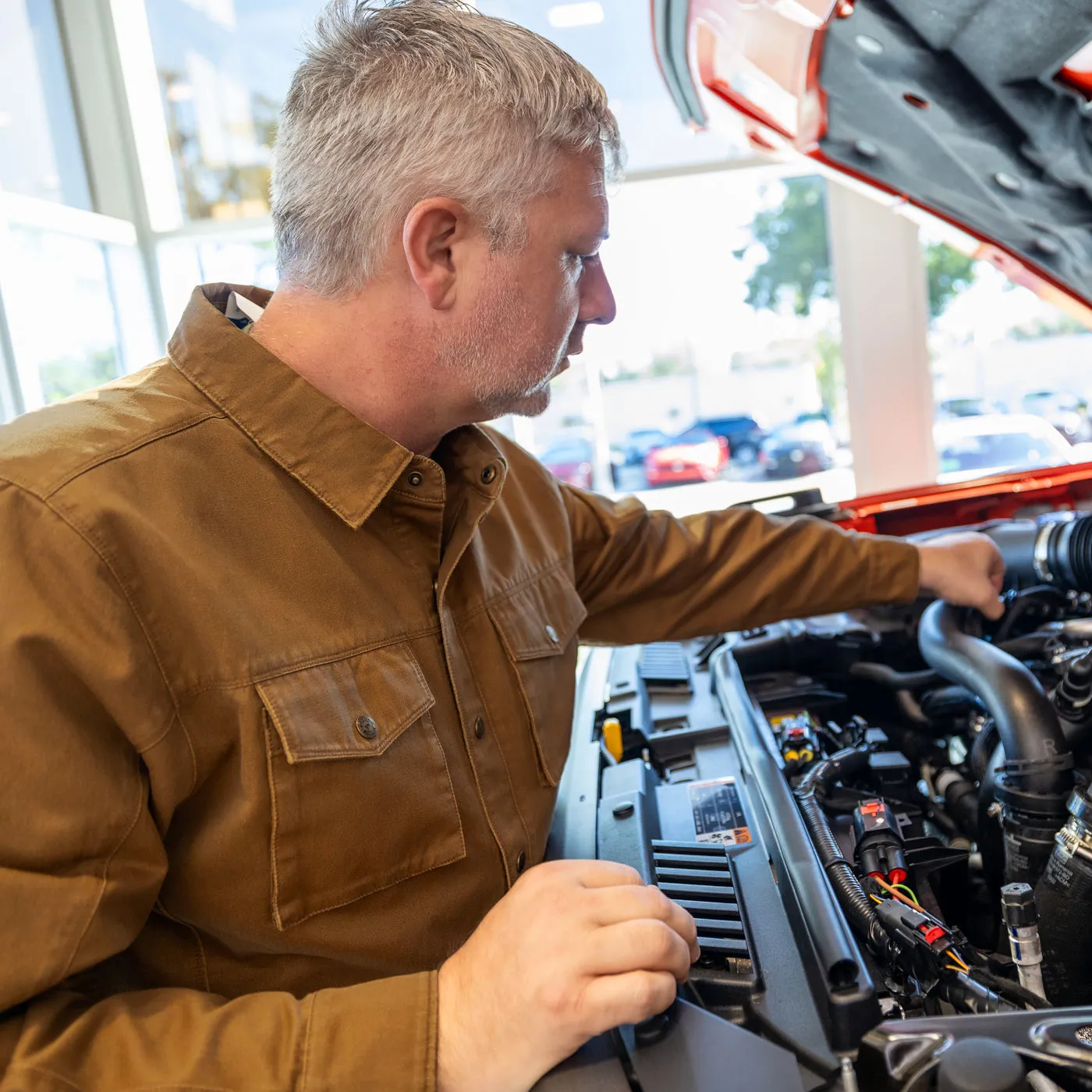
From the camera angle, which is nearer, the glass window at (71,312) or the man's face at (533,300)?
the man's face at (533,300)

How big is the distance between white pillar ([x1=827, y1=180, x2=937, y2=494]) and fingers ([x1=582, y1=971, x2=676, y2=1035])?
3.46 meters

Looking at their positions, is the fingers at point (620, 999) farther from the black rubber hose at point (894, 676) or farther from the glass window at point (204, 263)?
the glass window at point (204, 263)

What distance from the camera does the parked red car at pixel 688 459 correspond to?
172 inches

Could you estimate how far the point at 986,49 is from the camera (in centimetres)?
103

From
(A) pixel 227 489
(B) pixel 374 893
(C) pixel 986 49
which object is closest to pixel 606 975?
(B) pixel 374 893

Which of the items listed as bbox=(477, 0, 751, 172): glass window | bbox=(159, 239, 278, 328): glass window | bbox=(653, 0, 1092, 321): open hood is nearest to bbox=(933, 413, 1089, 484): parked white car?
bbox=(477, 0, 751, 172): glass window

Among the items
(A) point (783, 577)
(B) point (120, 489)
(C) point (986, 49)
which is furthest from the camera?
(A) point (783, 577)

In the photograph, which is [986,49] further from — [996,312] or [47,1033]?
[996,312]

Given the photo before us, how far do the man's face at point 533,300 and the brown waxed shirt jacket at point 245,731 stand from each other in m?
0.10

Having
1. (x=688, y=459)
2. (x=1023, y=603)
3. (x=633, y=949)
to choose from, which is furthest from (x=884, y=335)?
(x=633, y=949)

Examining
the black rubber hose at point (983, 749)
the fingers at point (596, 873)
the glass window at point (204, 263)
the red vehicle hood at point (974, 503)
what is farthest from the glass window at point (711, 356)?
the fingers at point (596, 873)

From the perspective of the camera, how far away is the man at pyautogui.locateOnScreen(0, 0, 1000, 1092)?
65cm

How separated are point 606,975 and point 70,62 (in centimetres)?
485

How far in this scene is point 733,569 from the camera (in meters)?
1.42
